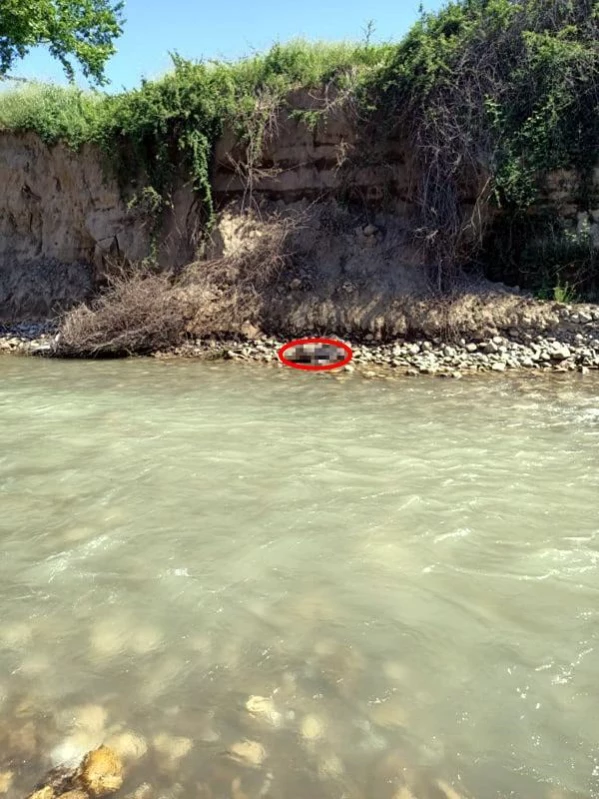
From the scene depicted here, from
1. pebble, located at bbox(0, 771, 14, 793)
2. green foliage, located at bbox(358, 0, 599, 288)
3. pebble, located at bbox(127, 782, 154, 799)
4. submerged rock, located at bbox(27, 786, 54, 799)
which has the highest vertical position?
green foliage, located at bbox(358, 0, 599, 288)

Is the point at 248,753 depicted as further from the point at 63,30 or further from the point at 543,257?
the point at 63,30

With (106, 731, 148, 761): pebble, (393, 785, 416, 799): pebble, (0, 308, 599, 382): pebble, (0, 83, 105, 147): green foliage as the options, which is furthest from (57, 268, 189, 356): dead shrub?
(393, 785, 416, 799): pebble

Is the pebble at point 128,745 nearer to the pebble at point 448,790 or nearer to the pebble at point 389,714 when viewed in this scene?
the pebble at point 389,714

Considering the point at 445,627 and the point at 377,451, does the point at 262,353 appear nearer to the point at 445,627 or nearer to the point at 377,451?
the point at 377,451

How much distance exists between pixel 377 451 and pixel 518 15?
30.2 feet

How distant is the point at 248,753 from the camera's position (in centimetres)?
232

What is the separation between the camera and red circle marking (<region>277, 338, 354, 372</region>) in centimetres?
1042

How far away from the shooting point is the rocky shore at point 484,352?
9.66 metres

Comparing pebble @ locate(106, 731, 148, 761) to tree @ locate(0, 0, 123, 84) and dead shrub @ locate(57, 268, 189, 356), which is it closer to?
dead shrub @ locate(57, 268, 189, 356)

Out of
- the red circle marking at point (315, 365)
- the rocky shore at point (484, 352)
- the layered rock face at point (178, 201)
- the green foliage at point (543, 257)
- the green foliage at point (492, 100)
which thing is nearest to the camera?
the rocky shore at point (484, 352)

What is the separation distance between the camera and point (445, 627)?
309cm

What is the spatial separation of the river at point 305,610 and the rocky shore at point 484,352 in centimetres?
343

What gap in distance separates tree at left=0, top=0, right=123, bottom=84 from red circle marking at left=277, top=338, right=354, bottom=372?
12339 millimetres

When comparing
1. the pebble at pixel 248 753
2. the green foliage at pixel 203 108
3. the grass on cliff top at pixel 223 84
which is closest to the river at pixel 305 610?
the pebble at pixel 248 753
